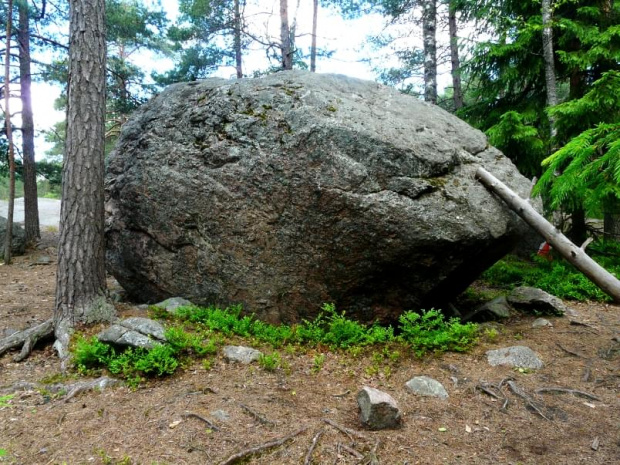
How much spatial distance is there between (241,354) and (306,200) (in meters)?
2.03

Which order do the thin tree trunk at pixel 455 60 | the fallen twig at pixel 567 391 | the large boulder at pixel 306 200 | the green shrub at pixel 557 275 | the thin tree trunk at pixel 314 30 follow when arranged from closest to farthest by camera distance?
the fallen twig at pixel 567 391 < the large boulder at pixel 306 200 < the green shrub at pixel 557 275 < the thin tree trunk at pixel 455 60 < the thin tree trunk at pixel 314 30

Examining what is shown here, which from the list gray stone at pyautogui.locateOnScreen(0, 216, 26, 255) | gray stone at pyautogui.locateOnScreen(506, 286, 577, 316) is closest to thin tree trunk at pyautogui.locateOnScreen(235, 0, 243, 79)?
gray stone at pyautogui.locateOnScreen(0, 216, 26, 255)

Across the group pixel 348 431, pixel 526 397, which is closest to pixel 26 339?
pixel 348 431

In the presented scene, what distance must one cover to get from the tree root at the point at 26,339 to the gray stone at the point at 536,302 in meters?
6.60

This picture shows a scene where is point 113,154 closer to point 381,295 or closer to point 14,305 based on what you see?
point 14,305

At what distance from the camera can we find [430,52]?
1177 centimetres

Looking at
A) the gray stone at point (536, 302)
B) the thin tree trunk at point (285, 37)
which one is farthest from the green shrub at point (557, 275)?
Answer: the thin tree trunk at point (285, 37)

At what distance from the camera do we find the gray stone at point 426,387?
4.15 metres

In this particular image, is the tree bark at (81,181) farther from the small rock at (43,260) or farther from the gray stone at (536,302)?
the small rock at (43,260)

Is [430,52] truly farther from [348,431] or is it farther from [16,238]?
[16,238]

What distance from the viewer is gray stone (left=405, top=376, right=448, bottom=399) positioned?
4152 mm

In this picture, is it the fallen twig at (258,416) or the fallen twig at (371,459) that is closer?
the fallen twig at (371,459)

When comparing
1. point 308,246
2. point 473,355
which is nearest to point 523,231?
point 473,355

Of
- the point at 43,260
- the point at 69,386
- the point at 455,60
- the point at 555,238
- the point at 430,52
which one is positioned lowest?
the point at 69,386
